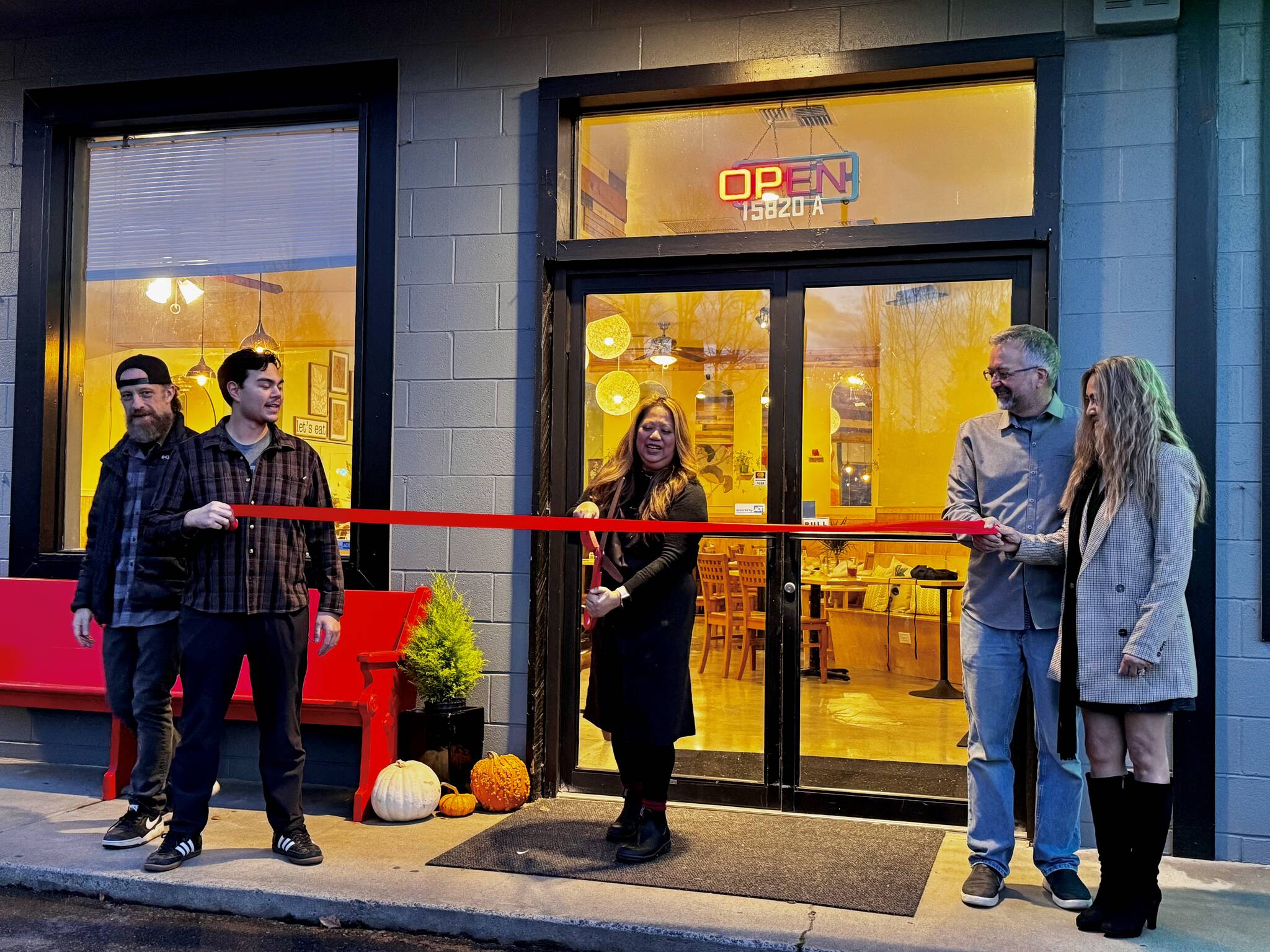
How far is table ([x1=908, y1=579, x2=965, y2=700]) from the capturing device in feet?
18.5

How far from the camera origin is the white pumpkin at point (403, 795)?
5.16 meters

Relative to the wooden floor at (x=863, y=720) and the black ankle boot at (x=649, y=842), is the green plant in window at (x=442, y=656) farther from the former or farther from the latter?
the black ankle boot at (x=649, y=842)

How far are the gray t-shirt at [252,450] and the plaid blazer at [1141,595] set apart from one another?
3048mm

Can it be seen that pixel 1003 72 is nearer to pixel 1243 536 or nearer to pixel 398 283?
pixel 1243 536

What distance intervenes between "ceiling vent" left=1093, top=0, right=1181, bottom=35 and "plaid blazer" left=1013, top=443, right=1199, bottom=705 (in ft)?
7.12

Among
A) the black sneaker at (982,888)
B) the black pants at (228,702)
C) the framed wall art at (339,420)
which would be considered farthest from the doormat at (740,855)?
the framed wall art at (339,420)

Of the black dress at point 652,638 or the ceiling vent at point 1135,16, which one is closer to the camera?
the black dress at point 652,638

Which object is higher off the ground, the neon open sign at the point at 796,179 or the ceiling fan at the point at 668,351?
the neon open sign at the point at 796,179

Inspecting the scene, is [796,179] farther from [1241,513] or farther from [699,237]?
[1241,513]

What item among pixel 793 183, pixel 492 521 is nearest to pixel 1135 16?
pixel 793 183

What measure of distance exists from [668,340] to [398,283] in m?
1.41

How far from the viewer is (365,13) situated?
243 inches

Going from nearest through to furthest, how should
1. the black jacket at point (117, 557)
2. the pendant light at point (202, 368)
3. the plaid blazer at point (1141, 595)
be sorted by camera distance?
the plaid blazer at point (1141, 595), the black jacket at point (117, 557), the pendant light at point (202, 368)

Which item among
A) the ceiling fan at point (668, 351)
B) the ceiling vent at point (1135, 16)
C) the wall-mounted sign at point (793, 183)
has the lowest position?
the ceiling fan at point (668, 351)
